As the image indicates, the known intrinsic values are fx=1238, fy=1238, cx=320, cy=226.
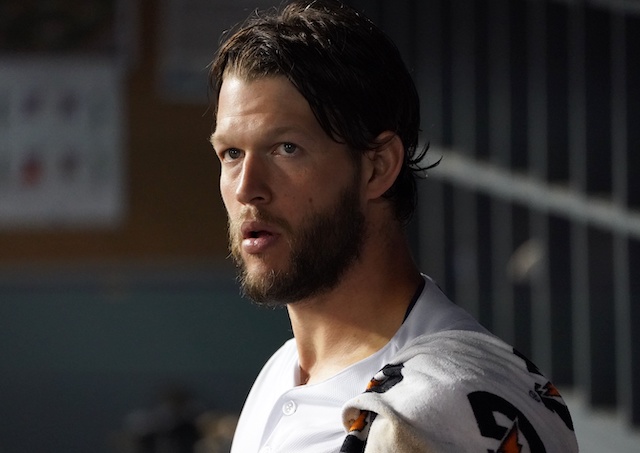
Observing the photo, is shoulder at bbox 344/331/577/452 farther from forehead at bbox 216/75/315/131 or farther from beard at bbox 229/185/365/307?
forehead at bbox 216/75/315/131

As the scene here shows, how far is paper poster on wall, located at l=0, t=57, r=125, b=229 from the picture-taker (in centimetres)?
390

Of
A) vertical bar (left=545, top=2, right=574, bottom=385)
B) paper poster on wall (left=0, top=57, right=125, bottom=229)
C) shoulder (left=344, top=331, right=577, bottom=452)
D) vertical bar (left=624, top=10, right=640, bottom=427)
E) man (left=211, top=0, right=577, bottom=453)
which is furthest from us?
paper poster on wall (left=0, top=57, right=125, bottom=229)

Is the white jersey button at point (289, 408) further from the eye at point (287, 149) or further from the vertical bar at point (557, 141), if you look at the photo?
the vertical bar at point (557, 141)

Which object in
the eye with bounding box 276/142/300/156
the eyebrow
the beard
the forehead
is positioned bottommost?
the beard

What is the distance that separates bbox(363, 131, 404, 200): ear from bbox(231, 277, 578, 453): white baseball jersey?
0.39 ft

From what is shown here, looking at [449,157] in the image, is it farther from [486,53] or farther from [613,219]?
[613,219]

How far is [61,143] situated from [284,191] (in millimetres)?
2762

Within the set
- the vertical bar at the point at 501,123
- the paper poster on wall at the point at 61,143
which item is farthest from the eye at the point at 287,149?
the paper poster on wall at the point at 61,143

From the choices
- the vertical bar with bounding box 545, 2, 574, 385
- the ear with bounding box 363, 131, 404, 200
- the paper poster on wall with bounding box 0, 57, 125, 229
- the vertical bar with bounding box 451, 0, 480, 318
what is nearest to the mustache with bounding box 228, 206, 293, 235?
the ear with bounding box 363, 131, 404, 200

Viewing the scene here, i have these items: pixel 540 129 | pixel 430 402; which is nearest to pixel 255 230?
pixel 430 402

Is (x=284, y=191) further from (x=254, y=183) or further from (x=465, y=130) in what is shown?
(x=465, y=130)

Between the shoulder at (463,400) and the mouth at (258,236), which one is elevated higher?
the mouth at (258,236)

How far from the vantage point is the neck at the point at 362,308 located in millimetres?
1330

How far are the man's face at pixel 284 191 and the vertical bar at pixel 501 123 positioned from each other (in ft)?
4.78
